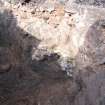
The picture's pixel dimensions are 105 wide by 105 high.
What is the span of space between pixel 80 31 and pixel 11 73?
1.97 m

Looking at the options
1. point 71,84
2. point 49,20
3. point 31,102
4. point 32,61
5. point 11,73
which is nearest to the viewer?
point 31,102

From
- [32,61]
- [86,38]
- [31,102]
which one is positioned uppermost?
[86,38]

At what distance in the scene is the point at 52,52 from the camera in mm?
7641

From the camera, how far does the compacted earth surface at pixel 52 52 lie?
601cm

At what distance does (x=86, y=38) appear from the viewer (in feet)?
22.0

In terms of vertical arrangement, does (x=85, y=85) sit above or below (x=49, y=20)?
below

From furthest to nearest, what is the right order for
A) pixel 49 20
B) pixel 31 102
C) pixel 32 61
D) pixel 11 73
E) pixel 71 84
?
pixel 49 20, pixel 32 61, pixel 11 73, pixel 71 84, pixel 31 102

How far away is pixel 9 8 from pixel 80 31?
2.55m

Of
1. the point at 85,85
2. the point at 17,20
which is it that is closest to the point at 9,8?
the point at 17,20

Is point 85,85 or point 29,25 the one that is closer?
point 85,85

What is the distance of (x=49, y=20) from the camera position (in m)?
8.09

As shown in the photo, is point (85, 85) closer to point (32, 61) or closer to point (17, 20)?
point (32, 61)

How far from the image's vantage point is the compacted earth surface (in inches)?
237

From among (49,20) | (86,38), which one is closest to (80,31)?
(86,38)
